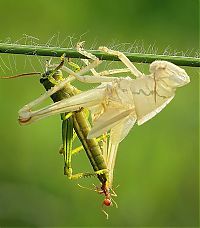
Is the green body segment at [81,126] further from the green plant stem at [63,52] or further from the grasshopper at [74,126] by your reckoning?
the green plant stem at [63,52]

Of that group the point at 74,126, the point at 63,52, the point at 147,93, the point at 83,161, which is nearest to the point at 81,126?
the point at 74,126

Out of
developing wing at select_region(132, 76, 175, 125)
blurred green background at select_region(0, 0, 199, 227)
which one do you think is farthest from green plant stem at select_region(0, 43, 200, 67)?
blurred green background at select_region(0, 0, 199, 227)

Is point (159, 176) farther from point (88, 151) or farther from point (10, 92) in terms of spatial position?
point (88, 151)

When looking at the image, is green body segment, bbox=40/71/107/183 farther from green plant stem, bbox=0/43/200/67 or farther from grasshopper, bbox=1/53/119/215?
green plant stem, bbox=0/43/200/67

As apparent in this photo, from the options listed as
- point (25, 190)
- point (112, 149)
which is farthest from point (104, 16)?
point (112, 149)

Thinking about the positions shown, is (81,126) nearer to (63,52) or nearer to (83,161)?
(63,52)

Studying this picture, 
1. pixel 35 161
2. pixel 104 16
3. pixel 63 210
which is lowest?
pixel 63 210

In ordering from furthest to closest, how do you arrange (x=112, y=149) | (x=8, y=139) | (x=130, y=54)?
1. (x=8, y=139)
2. (x=112, y=149)
3. (x=130, y=54)
